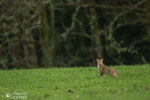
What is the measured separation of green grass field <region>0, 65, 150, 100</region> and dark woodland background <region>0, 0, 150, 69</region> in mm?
9519

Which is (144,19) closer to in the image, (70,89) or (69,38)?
(69,38)

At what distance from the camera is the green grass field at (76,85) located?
1117 centimetres

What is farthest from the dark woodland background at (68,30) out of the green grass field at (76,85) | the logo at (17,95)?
the logo at (17,95)

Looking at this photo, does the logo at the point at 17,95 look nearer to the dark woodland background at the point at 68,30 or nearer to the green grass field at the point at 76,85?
the green grass field at the point at 76,85

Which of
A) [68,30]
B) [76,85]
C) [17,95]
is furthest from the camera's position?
[68,30]

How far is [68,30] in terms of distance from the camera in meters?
26.8

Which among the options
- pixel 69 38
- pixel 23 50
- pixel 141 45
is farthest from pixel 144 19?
pixel 23 50

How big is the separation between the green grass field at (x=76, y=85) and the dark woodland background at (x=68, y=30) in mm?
9519

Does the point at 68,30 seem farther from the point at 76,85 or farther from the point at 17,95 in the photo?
the point at 17,95

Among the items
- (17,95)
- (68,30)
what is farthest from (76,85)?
(68,30)

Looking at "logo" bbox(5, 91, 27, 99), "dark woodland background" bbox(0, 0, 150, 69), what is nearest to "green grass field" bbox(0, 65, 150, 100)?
"logo" bbox(5, 91, 27, 99)

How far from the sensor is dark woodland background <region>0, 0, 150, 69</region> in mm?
25109

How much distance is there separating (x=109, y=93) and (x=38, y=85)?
287 cm

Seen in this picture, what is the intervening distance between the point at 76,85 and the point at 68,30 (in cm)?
1427
